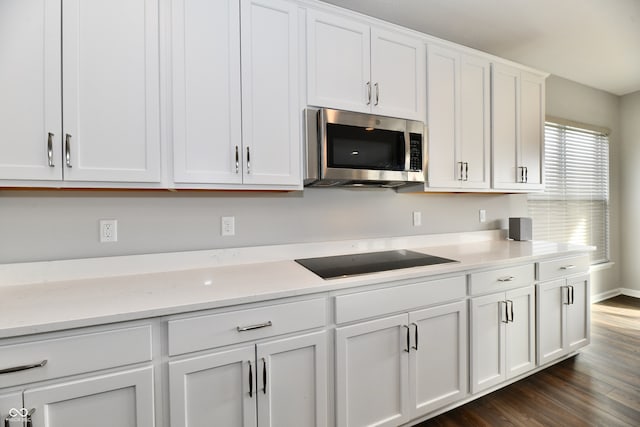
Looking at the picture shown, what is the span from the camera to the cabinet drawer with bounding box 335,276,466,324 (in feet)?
4.54

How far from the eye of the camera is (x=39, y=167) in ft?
3.94

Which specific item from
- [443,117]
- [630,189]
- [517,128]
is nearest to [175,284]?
[443,117]

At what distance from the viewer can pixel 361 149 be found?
1.75 metres

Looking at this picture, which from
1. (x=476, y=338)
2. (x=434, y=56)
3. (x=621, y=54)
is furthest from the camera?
(x=621, y=54)

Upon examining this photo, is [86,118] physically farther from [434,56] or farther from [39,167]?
[434,56]

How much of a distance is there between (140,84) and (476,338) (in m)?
2.24

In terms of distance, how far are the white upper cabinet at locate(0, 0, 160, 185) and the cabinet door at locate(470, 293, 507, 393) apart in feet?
6.37

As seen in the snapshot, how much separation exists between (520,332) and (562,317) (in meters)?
0.49

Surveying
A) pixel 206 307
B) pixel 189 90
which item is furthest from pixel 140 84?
pixel 206 307

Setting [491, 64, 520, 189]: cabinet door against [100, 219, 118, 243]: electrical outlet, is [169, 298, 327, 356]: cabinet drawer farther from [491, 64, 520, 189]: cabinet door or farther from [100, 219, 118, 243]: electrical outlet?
[491, 64, 520, 189]: cabinet door

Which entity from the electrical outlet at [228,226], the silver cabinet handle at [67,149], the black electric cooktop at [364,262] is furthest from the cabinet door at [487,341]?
the silver cabinet handle at [67,149]

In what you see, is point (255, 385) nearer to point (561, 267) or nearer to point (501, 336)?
point (501, 336)

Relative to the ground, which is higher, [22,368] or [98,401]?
[22,368]

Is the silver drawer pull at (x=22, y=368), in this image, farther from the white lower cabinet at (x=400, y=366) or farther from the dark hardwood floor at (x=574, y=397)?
the dark hardwood floor at (x=574, y=397)
